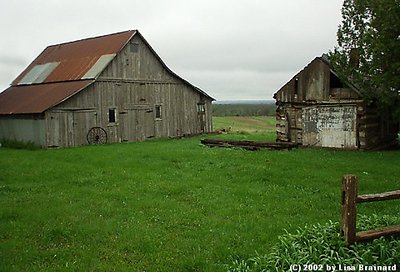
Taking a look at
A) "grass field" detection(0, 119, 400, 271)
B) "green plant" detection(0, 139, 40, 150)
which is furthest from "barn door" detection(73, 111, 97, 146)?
"grass field" detection(0, 119, 400, 271)

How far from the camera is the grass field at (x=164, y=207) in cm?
821

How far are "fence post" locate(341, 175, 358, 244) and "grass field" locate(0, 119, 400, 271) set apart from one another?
5.98 ft

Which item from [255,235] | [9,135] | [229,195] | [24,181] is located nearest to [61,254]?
[255,235]

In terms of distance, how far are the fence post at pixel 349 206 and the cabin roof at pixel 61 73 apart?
2368cm

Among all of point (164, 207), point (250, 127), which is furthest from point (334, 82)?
point (250, 127)

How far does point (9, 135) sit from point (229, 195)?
23.1 meters

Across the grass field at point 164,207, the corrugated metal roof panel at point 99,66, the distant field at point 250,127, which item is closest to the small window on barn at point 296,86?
the grass field at point 164,207

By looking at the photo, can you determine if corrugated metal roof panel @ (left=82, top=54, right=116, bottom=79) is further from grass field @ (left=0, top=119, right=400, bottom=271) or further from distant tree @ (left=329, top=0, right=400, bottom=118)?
distant tree @ (left=329, top=0, right=400, bottom=118)

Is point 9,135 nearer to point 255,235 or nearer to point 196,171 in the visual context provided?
point 196,171

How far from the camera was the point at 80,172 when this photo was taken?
16953 millimetres

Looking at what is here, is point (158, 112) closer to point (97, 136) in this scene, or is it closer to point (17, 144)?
point (97, 136)

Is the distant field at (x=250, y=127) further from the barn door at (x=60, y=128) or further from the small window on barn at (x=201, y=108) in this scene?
the barn door at (x=60, y=128)

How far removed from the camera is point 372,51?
66.6 feet

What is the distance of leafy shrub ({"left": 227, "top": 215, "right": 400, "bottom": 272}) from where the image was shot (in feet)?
22.8
